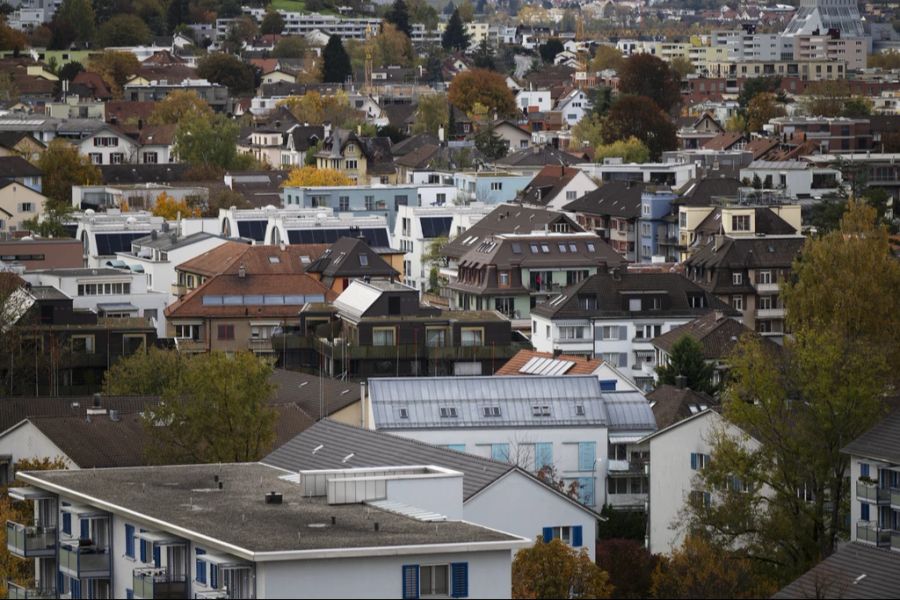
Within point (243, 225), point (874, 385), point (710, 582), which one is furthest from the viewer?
point (243, 225)

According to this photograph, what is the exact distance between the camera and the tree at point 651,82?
151625 mm

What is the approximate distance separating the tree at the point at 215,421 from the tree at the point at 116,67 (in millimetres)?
115560

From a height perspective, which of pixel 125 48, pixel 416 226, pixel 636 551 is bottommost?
pixel 636 551

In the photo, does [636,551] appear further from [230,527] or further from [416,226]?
[416,226]

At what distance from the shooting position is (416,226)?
275ft

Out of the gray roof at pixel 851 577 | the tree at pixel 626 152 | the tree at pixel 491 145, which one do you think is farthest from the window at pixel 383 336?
the tree at pixel 491 145

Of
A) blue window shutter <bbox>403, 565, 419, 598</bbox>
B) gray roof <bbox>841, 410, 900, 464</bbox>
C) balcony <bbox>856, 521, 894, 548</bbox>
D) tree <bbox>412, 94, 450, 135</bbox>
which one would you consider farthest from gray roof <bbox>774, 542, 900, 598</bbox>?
tree <bbox>412, 94, 450, 135</bbox>

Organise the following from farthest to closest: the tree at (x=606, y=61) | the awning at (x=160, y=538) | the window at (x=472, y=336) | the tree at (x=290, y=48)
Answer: the tree at (x=290, y=48) → the tree at (x=606, y=61) → the window at (x=472, y=336) → the awning at (x=160, y=538)

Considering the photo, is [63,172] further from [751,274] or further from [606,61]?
[606,61]

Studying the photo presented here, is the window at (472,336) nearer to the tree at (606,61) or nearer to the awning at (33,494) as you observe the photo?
the awning at (33,494)

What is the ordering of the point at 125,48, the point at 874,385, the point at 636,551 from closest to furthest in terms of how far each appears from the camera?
the point at 636,551 → the point at 874,385 → the point at 125,48

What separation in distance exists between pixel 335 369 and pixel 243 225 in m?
23.6

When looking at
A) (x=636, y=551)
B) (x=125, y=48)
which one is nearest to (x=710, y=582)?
(x=636, y=551)

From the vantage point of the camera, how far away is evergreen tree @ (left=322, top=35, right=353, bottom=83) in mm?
173000
